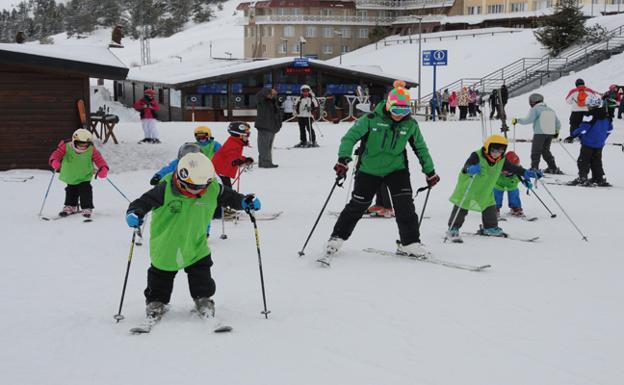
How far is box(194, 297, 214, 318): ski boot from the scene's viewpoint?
5374mm

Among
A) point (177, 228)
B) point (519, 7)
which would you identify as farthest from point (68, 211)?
point (519, 7)

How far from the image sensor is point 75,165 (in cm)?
979

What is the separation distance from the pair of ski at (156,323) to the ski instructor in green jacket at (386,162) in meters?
2.03

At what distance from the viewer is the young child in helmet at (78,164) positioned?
9647 mm

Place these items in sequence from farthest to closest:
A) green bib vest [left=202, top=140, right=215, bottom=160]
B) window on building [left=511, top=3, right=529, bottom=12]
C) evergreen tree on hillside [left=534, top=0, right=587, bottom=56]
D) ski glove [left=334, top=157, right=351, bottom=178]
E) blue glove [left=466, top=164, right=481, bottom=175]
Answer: window on building [left=511, top=3, right=529, bottom=12] < evergreen tree on hillside [left=534, top=0, right=587, bottom=56] < green bib vest [left=202, top=140, right=215, bottom=160] < blue glove [left=466, top=164, right=481, bottom=175] < ski glove [left=334, top=157, right=351, bottom=178]

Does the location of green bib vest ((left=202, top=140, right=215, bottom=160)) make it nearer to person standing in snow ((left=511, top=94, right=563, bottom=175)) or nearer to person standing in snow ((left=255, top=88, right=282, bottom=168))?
person standing in snow ((left=255, top=88, right=282, bottom=168))

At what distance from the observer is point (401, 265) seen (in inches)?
287

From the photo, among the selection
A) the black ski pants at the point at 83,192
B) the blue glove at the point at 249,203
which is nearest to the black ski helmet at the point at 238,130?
the black ski pants at the point at 83,192

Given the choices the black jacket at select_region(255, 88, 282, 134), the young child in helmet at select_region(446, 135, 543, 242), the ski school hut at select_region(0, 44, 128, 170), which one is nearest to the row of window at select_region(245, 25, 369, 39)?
the black jacket at select_region(255, 88, 282, 134)

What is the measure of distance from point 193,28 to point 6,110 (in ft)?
303

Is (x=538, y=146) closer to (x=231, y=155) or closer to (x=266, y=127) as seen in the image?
(x=266, y=127)

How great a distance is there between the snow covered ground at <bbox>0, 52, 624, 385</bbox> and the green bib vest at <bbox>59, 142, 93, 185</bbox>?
56 cm

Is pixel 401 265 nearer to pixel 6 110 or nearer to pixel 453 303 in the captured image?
pixel 453 303

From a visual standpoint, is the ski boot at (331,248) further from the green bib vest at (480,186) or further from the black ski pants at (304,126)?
the black ski pants at (304,126)
